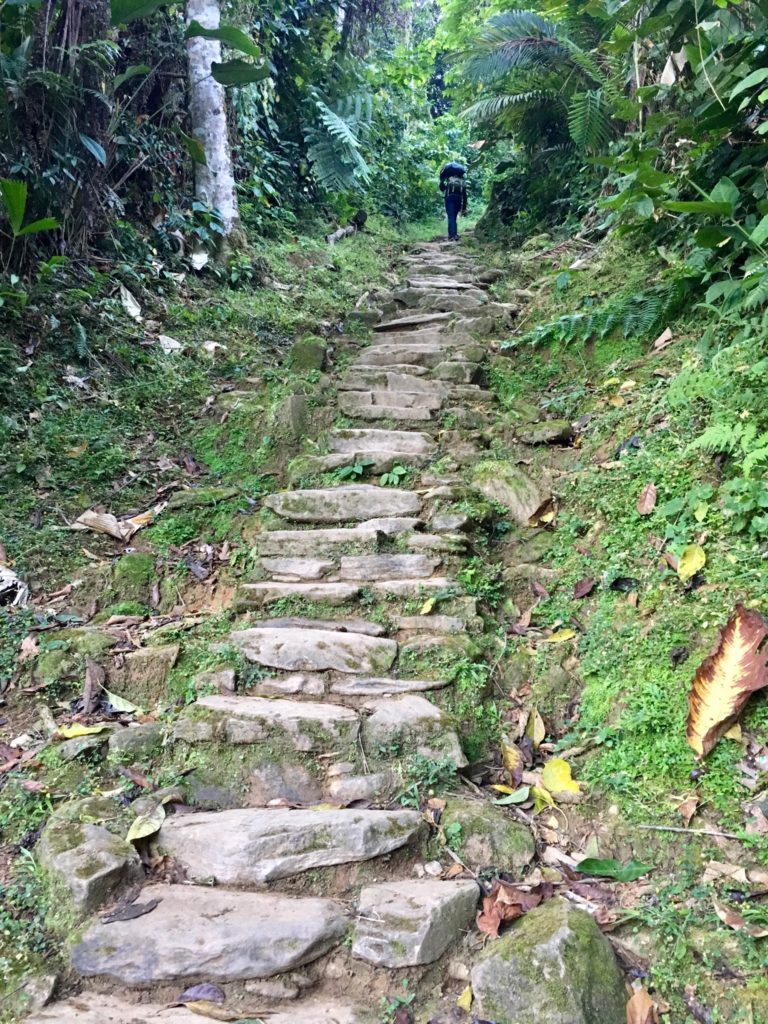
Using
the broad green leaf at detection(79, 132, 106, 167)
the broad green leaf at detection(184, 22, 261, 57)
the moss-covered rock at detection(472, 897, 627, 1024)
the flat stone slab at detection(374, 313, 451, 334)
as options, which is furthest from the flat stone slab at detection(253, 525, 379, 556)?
the broad green leaf at detection(184, 22, 261, 57)

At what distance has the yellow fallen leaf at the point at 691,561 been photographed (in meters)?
2.73

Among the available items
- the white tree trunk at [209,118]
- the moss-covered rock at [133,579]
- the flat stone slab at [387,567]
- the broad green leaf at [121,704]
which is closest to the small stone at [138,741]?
the broad green leaf at [121,704]

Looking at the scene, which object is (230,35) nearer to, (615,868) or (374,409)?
(374,409)

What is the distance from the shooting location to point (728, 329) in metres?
3.60

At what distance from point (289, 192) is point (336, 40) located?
2.49 metres

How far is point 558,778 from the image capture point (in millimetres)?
2500

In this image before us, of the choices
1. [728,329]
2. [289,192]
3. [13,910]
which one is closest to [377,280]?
[289,192]

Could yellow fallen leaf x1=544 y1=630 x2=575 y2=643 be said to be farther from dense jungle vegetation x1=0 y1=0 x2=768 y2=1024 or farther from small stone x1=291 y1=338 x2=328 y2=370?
small stone x1=291 y1=338 x2=328 y2=370

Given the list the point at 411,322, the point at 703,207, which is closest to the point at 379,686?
the point at 703,207

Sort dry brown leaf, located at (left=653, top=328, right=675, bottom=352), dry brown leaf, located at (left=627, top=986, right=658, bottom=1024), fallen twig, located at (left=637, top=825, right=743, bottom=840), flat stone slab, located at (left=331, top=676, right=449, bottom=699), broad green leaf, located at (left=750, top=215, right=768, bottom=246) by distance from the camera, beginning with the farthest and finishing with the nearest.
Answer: dry brown leaf, located at (left=653, top=328, right=675, bottom=352)
broad green leaf, located at (left=750, top=215, right=768, bottom=246)
flat stone slab, located at (left=331, top=676, right=449, bottom=699)
fallen twig, located at (left=637, top=825, right=743, bottom=840)
dry brown leaf, located at (left=627, top=986, right=658, bottom=1024)

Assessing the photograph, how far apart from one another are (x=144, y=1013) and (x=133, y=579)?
7.34 ft

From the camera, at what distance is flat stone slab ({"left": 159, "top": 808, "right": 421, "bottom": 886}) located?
7.20ft

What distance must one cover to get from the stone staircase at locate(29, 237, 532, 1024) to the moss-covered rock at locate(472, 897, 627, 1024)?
183 mm

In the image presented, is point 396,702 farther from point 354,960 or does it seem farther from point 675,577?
point 675,577
